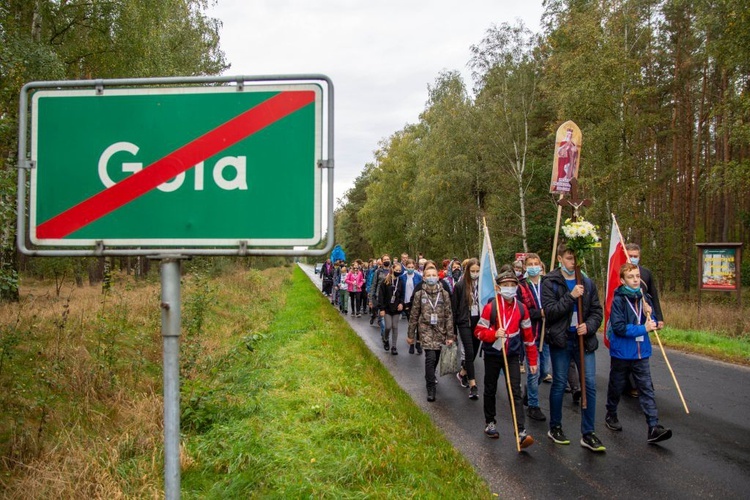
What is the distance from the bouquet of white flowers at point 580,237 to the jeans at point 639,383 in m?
1.27

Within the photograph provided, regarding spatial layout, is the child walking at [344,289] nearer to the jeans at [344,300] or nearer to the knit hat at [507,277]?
the jeans at [344,300]

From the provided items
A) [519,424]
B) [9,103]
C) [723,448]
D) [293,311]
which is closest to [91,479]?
[519,424]

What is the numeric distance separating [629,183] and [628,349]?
17075mm

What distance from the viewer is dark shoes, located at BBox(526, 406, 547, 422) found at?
6.59 metres

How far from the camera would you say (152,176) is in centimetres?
161

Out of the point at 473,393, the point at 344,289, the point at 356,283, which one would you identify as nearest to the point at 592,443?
the point at 473,393

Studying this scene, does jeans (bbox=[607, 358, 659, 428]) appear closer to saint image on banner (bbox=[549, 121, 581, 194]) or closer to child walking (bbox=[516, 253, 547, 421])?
child walking (bbox=[516, 253, 547, 421])

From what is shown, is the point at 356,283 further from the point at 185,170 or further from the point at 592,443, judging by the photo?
the point at 185,170

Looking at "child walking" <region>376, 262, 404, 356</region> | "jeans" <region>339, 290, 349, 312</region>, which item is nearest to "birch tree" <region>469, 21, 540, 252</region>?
"jeans" <region>339, 290, 349, 312</region>

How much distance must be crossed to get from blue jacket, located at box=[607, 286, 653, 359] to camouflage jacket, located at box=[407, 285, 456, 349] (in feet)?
7.94

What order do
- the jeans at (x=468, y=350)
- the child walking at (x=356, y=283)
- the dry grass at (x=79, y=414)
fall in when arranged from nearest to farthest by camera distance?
the dry grass at (x=79, y=414) → the jeans at (x=468, y=350) → the child walking at (x=356, y=283)

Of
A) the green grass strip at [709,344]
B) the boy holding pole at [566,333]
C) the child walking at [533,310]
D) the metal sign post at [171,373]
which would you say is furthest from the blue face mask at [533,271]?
the metal sign post at [171,373]

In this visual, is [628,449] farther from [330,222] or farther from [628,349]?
[330,222]

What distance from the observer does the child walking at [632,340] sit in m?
5.64
